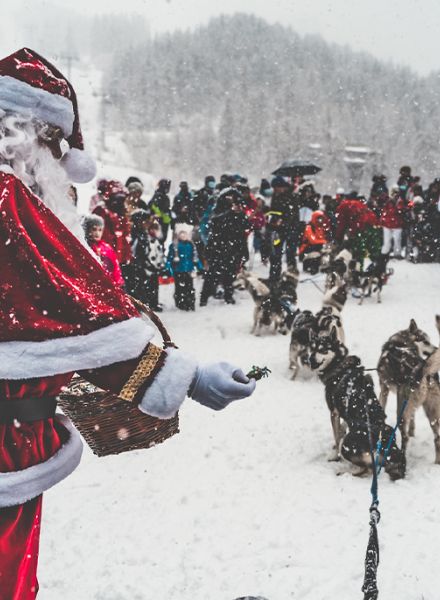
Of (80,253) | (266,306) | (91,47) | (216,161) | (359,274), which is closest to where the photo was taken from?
(80,253)

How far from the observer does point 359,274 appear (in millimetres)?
10336

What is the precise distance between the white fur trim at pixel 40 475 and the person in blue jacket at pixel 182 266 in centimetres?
778

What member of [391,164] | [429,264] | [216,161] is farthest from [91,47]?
[429,264]

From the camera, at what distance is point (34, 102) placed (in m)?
1.46

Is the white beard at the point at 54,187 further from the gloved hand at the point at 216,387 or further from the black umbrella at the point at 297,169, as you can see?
the black umbrella at the point at 297,169

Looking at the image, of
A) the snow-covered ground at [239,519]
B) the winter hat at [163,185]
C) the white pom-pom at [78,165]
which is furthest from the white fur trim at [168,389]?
the winter hat at [163,185]

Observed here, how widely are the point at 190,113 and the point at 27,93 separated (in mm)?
72776

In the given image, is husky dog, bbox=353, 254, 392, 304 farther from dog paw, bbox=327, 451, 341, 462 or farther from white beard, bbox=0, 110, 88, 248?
white beard, bbox=0, 110, 88, 248

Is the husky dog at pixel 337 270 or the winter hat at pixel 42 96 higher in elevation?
the winter hat at pixel 42 96

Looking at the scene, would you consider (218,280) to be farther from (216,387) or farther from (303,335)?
(216,387)

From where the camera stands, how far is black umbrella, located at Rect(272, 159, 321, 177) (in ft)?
52.1

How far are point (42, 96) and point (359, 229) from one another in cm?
969

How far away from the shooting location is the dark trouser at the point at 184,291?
31.0 feet

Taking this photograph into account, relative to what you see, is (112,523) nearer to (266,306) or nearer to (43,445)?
(43,445)
